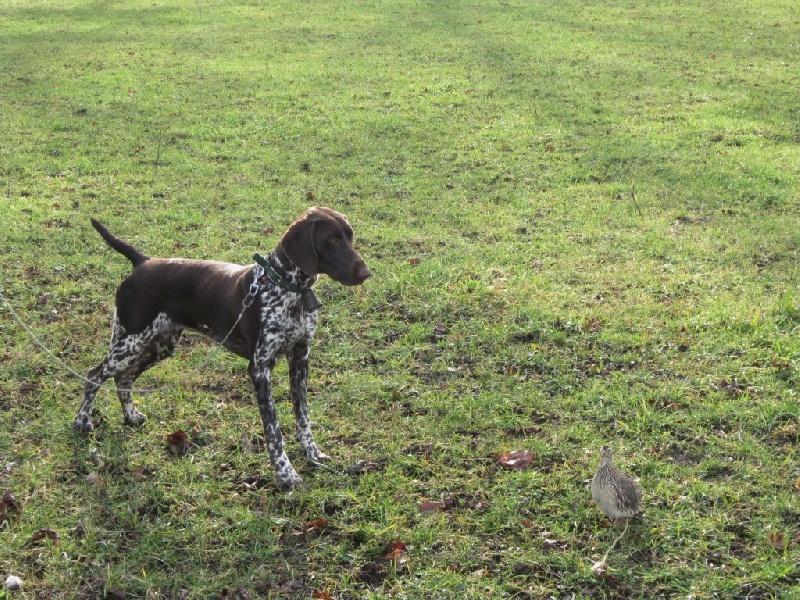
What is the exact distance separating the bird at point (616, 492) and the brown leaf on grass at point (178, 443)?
99.2 inches

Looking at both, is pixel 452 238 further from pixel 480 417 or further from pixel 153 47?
pixel 153 47

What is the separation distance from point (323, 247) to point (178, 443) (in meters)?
1.63

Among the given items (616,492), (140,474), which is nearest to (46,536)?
(140,474)

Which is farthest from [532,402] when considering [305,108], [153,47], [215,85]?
[153,47]

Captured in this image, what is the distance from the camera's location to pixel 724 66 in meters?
15.3

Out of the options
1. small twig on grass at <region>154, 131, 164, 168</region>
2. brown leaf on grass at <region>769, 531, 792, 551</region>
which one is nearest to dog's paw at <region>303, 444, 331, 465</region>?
brown leaf on grass at <region>769, 531, 792, 551</region>

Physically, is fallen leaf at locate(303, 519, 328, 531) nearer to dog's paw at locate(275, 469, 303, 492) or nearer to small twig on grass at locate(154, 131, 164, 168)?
dog's paw at locate(275, 469, 303, 492)

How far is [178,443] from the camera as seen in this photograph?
527 centimetres

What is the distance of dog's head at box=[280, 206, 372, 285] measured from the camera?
4660mm

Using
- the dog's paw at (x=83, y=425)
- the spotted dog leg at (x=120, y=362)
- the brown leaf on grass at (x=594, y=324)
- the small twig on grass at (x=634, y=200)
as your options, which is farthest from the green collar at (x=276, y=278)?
the small twig on grass at (x=634, y=200)

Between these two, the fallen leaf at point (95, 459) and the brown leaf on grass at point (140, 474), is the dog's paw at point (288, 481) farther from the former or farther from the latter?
the fallen leaf at point (95, 459)

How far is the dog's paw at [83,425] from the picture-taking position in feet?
17.7

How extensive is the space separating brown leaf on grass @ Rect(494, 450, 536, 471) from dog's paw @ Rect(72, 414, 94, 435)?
8.48ft

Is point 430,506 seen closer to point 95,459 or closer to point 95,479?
point 95,479
